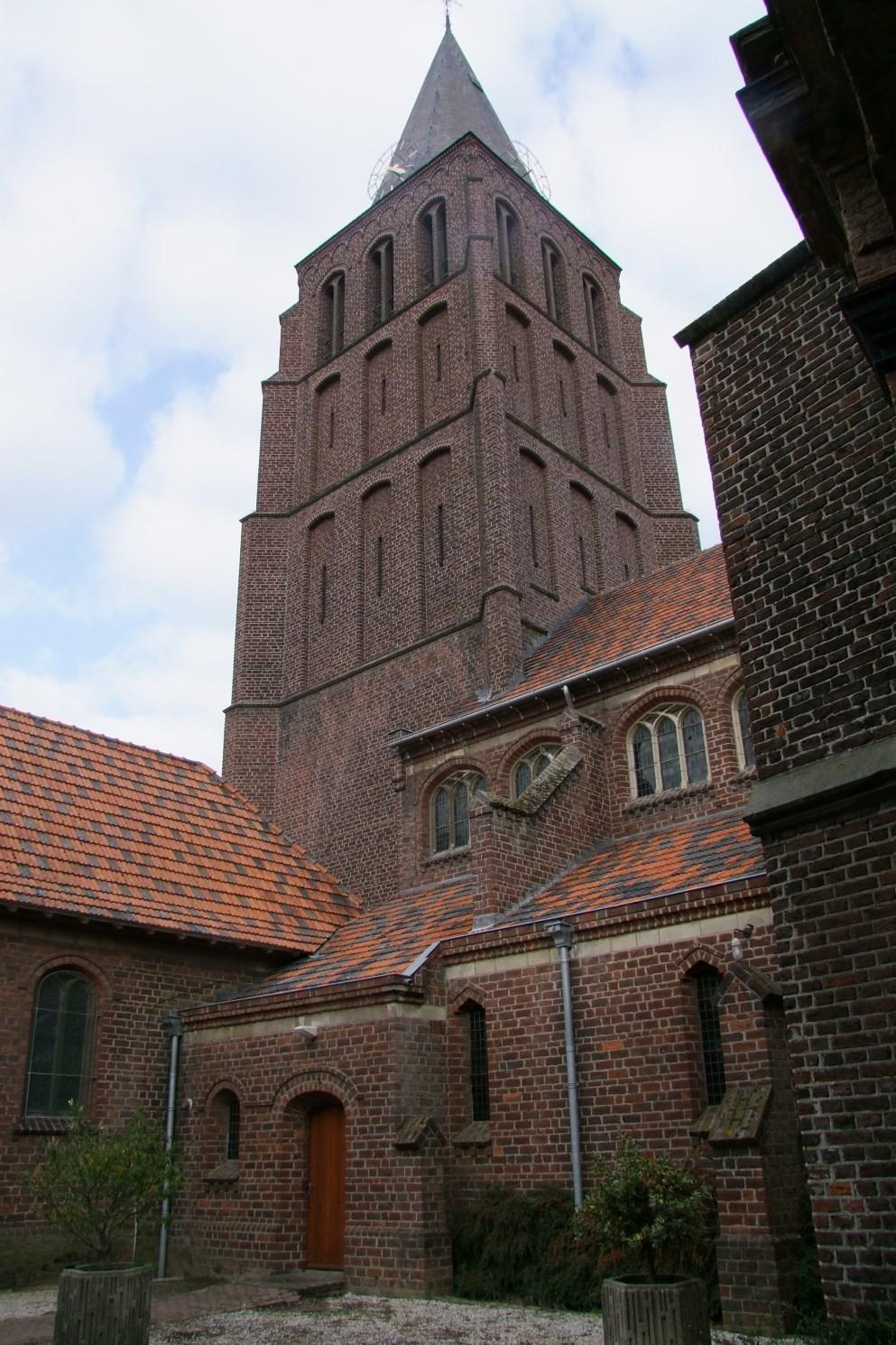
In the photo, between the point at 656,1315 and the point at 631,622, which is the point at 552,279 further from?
the point at 656,1315

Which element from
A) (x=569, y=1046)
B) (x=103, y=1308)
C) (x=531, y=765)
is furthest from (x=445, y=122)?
(x=103, y=1308)

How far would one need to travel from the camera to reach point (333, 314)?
32875 millimetres

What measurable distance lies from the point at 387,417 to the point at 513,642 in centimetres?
900

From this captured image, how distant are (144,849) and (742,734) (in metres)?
10.3

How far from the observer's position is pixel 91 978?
55.6ft

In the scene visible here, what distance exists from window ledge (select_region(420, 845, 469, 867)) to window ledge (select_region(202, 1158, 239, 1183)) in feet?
21.3

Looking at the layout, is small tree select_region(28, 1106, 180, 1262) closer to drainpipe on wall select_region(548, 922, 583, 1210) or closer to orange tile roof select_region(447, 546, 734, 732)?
drainpipe on wall select_region(548, 922, 583, 1210)

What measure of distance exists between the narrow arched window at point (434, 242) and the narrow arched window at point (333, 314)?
118 inches

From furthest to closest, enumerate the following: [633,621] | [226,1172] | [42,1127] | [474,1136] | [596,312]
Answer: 1. [596,312]
2. [633,621]
3. [226,1172]
4. [42,1127]
5. [474,1136]

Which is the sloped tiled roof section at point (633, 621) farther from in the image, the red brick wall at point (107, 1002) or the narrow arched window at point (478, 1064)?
the red brick wall at point (107, 1002)

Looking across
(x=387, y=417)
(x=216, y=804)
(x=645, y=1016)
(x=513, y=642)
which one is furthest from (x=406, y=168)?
→ (x=645, y=1016)

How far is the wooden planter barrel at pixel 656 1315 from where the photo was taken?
7.97m

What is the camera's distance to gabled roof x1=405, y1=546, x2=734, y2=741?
60.4 feet

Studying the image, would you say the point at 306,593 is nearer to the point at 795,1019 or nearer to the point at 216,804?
the point at 216,804
